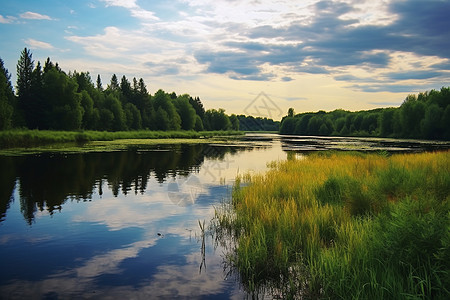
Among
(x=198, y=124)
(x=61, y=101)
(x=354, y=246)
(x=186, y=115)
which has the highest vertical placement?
(x=61, y=101)

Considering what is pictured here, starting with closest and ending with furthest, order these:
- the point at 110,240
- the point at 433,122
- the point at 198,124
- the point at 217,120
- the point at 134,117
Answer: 1. the point at 110,240
2. the point at 433,122
3. the point at 134,117
4. the point at 198,124
5. the point at 217,120

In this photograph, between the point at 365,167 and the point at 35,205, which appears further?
the point at 365,167

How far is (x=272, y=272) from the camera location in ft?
25.8

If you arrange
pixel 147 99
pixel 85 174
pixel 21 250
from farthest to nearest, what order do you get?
pixel 147 99 < pixel 85 174 < pixel 21 250

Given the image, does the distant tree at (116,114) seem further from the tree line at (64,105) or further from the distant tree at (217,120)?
the distant tree at (217,120)

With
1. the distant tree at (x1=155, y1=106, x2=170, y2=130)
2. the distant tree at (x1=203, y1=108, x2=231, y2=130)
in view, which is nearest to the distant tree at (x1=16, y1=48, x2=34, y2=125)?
the distant tree at (x1=155, y1=106, x2=170, y2=130)

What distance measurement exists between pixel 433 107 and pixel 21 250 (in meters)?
110

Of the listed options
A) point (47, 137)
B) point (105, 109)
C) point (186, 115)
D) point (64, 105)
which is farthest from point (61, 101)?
point (186, 115)

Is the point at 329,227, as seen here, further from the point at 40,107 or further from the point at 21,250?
the point at 40,107

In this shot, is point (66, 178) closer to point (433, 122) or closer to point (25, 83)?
point (25, 83)

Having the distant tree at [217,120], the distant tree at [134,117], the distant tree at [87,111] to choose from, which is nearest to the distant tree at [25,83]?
the distant tree at [87,111]

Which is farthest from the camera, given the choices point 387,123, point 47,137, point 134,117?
point 387,123

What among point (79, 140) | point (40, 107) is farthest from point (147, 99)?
point (79, 140)

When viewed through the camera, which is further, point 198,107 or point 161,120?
point 198,107
